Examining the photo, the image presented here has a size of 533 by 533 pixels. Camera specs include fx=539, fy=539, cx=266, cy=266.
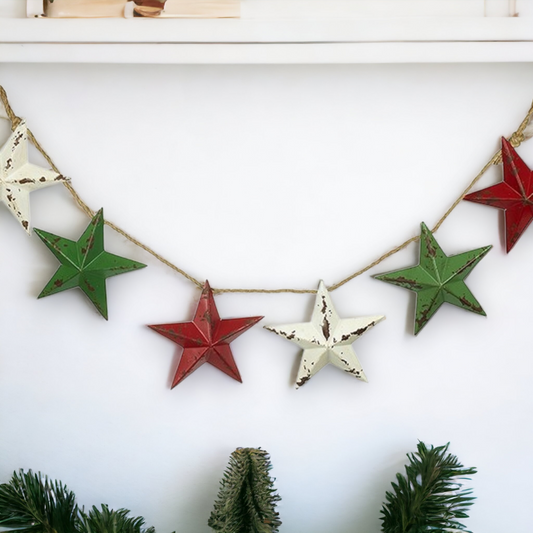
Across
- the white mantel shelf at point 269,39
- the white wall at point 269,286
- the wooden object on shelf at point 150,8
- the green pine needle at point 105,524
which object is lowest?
the green pine needle at point 105,524

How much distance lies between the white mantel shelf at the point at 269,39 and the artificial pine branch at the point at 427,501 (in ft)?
1.59

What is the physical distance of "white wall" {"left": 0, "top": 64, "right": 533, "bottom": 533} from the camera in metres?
0.72

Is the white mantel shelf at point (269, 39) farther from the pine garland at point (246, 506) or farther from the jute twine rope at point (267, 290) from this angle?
the pine garland at point (246, 506)

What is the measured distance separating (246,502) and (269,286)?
27 cm

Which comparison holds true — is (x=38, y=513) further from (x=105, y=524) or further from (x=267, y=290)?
(x=267, y=290)

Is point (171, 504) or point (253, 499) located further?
point (171, 504)

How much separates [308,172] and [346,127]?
0.26 ft

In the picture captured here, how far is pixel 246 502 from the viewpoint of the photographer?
0.62 metres

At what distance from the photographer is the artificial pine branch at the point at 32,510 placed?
64cm

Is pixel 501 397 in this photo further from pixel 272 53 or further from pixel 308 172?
pixel 272 53

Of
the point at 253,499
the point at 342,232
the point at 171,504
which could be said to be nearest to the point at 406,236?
the point at 342,232

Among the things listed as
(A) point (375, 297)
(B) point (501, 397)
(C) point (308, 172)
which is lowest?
(B) point (501, 397)

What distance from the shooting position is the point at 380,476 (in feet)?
2.43

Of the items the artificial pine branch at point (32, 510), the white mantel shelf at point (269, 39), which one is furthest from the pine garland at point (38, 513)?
the white mantel shelf at point (269, 39)
